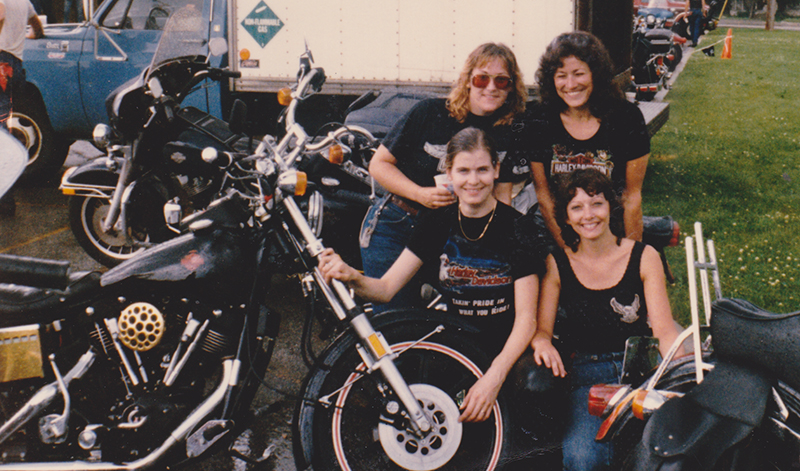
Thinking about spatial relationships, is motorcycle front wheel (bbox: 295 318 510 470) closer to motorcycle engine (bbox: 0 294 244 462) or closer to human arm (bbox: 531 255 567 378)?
human arm (bbox: 531 255 567 378)

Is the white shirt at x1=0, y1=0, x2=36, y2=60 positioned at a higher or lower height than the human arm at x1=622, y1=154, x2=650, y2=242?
higher

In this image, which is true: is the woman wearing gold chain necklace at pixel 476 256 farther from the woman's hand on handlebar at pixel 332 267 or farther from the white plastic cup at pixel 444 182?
the woman's hand on handlebar at pixel 332 267

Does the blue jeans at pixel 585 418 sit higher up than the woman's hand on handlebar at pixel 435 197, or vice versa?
the woman's hand on handlebar at pixel 435 197

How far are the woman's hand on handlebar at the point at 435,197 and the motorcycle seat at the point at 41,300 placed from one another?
1419 mm

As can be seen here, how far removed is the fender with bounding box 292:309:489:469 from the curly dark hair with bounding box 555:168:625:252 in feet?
2.02

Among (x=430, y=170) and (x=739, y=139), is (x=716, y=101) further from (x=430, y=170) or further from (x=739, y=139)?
(x=430, y=170)

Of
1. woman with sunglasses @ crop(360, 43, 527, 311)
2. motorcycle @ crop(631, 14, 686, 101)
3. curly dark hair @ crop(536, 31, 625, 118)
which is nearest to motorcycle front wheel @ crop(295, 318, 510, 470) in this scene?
woman with sunglasses @ crop(360, 43, 527, 311)

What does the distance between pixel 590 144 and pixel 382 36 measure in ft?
11.6

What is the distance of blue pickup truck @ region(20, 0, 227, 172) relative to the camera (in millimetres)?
6883

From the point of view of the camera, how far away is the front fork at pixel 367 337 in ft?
8.36

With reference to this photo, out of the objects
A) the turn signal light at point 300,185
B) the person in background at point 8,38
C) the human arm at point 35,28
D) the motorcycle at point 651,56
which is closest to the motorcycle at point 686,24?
the motorcycle at point 651,56

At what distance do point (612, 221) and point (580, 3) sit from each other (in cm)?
333

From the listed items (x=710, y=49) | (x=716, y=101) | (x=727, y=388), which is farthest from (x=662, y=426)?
(x=710, y=49)

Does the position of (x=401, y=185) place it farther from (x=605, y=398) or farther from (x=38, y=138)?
(x=38, y=138)
